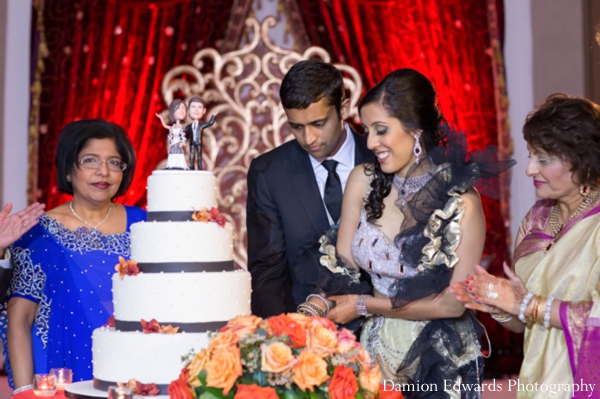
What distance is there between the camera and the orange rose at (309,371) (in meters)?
2.11

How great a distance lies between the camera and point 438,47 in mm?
6680

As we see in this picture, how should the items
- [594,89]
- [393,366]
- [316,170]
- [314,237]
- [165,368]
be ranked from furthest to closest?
1. [594,89]
2. [316,170]
3. [314,237]
4. [393,366]
5. [165,368]

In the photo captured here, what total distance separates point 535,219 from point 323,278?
0.90 meters

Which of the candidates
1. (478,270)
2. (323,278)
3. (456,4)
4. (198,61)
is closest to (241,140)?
→ (198,61)

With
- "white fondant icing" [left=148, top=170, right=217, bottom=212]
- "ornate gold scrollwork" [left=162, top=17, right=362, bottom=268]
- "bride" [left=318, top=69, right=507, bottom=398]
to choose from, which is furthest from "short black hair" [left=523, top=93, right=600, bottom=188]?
"ornate gold scrollwork" [left=162, top=17, right=362, bottom=268]

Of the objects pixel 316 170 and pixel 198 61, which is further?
pixel 198 61

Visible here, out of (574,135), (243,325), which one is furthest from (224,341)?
(574,135)

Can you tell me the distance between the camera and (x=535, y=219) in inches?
126

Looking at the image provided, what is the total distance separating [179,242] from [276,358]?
898 mm

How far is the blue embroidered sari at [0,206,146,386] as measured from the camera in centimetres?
383

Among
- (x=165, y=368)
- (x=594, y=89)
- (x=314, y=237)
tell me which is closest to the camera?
(x=165, y=368)

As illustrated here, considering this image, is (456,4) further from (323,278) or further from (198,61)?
(323,278)

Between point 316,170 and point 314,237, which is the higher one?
point 316,170

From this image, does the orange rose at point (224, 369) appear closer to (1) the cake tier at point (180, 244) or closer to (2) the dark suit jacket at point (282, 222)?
(1) the cake tier at point (180, 244)
